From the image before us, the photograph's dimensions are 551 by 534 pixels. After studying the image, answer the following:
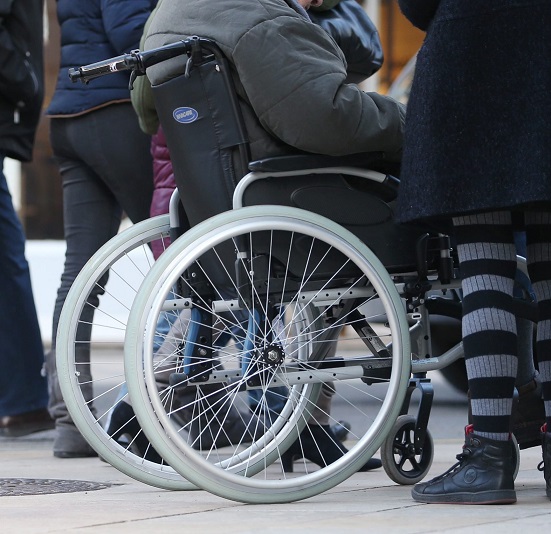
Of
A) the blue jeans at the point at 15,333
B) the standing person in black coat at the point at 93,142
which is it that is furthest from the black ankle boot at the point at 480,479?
the blue jeans at the point at 15,333

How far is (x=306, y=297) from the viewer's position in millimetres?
3223

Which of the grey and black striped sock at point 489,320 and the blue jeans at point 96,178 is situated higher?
the blue jeans at point 96,178

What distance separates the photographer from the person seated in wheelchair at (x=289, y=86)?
3.19 metres

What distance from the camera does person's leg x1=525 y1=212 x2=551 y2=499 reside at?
3115 mm

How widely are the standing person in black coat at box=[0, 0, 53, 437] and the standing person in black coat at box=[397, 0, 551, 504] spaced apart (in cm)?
242

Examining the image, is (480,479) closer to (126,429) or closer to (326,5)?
(126,429)

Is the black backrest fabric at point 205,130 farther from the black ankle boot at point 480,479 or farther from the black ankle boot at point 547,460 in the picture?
the black ankle boot at point 547,460

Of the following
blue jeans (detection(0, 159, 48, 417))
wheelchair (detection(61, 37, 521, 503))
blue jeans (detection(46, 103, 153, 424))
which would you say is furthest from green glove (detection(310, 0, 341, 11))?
blue jeans (detection(0, 159, 48, 417))

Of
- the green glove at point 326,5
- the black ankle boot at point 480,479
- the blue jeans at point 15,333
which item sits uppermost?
the green glove at point 326,5

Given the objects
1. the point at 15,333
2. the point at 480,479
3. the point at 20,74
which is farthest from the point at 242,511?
the point at 20,74

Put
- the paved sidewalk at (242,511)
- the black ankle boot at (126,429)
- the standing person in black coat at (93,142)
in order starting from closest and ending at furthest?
the paved sidewalk at (242,511), the black ankle boot at (126,429), the standing person in black coat at (93,142)

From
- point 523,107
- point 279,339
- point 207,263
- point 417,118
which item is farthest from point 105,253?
point 523,107

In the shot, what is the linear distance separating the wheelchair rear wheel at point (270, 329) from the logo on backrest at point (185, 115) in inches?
13.2

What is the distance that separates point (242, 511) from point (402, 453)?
0.80 metres
